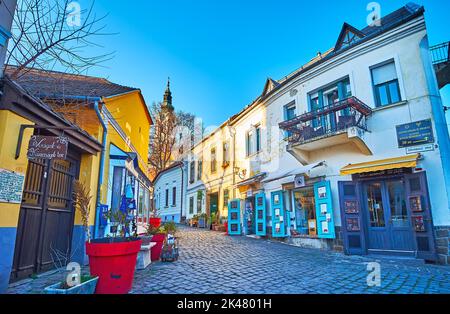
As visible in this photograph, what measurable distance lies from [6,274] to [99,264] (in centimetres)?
114

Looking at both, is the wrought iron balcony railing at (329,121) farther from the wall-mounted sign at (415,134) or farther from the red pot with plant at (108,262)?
the red pot with plant at (108,262)

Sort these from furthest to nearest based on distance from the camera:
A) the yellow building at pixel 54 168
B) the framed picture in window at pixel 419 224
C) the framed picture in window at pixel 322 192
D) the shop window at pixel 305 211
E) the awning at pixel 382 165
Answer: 1. the shop window at pixel 305 211
2. the framed picture in window at pixel 322 192
3. the awning at pixel 382 165
4. the framed picture in window at pixel 419 224
5. the yellow building at pixel 54 168

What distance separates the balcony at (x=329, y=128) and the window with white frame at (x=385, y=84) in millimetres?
653

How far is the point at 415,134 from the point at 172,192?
66.2 ft

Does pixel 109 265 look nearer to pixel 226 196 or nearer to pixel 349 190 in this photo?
pixel 349 190

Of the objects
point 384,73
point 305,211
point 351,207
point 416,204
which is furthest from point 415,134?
point 305,211

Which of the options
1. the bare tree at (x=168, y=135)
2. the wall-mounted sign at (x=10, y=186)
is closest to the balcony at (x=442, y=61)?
the wall-mounted sign at (x=10, y=186)

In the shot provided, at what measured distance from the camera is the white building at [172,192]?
73.8ft

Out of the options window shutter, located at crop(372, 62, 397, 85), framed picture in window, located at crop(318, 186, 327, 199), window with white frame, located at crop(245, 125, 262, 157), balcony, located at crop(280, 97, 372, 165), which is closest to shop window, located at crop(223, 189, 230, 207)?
window with white frame, located at crop(245, 125, 262, 157)

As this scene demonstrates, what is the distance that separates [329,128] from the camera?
8844mm

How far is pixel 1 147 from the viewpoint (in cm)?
346

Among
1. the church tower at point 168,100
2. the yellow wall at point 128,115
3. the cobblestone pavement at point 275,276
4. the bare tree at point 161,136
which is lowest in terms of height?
the cobblestone pavement at point 275,276

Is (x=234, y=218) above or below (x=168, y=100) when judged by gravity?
below

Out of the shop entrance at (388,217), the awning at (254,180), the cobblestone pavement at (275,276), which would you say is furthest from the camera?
the awning at (254,180)
